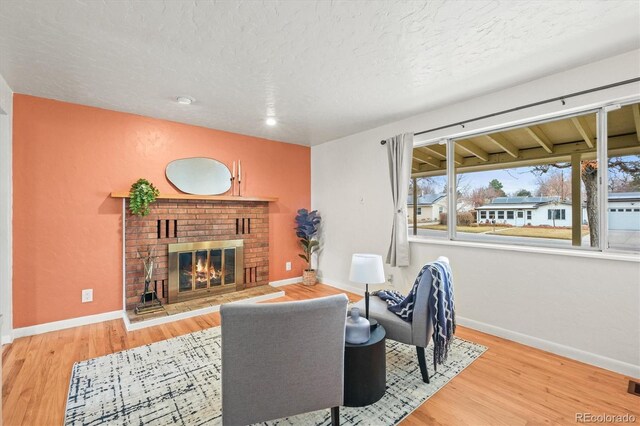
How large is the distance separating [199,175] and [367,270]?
2.94 m

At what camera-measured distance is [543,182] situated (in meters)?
2.88

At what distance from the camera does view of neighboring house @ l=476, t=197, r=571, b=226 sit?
278cm

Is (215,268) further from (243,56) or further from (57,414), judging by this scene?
(243,56)

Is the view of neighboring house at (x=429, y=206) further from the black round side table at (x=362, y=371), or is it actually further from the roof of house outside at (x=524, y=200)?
the black round side table at (x=362, y=371)

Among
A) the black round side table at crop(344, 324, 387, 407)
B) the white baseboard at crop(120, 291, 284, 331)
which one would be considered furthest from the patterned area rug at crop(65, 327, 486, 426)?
the white baseboard at crop(120, 291, 284, 331)

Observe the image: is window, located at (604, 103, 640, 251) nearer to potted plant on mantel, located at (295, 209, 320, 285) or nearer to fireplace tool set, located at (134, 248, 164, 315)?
potted plant on mantel, located at (295, 209, 320, 285)

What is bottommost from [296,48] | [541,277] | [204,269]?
[204,269]

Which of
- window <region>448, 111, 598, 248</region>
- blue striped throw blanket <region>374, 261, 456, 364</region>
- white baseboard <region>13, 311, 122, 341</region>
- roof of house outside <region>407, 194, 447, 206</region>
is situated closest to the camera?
blue striped throw blanket <region>374, 261, 456, 364</region>

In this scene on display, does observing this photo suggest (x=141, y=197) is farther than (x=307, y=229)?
No

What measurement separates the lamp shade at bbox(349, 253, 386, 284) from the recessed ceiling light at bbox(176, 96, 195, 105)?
7.93 feet

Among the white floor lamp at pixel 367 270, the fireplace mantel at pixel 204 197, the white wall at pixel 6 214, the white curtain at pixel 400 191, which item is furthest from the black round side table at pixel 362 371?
the white wall at pixel 6 214

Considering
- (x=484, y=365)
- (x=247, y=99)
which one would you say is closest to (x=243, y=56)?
(x=247, y=99)

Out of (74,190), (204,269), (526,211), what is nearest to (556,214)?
(526,211)

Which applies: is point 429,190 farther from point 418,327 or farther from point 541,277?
point 418,327
